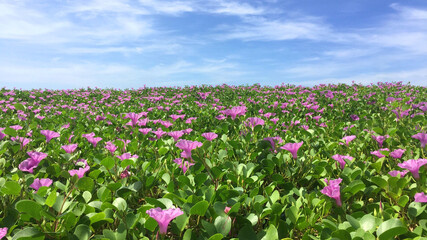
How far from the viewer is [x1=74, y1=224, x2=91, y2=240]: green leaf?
1.44 m

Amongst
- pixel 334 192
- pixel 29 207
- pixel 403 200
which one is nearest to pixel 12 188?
pixel 29 207

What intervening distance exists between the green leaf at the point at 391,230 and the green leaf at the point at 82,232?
4.69ft

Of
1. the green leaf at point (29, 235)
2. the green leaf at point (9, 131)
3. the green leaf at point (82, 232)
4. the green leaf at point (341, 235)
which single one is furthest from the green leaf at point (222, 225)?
the green leaf at point (9, 131)

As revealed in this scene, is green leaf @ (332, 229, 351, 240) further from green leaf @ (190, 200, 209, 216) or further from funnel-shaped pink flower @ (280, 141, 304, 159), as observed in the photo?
funnel-shaped pink flower @ (280, 141, 304, 159)

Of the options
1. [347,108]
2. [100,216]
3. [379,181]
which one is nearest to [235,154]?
[379,181]

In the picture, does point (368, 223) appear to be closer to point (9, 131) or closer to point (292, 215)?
A: point (292, 215)

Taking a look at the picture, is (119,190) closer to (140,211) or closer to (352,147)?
(140,211)

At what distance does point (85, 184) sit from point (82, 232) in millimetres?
564

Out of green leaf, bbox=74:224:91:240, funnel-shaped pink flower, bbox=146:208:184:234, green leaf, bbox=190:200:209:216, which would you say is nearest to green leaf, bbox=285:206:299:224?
green leaf, bbox=190:200:209:216

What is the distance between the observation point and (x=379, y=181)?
189cm

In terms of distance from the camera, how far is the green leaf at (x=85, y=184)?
1935 mm

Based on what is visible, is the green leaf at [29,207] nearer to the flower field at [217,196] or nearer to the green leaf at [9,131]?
the flower field at [217,196]

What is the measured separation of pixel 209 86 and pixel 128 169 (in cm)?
1304

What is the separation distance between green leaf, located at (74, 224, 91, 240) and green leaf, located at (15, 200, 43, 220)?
0.76 feet
